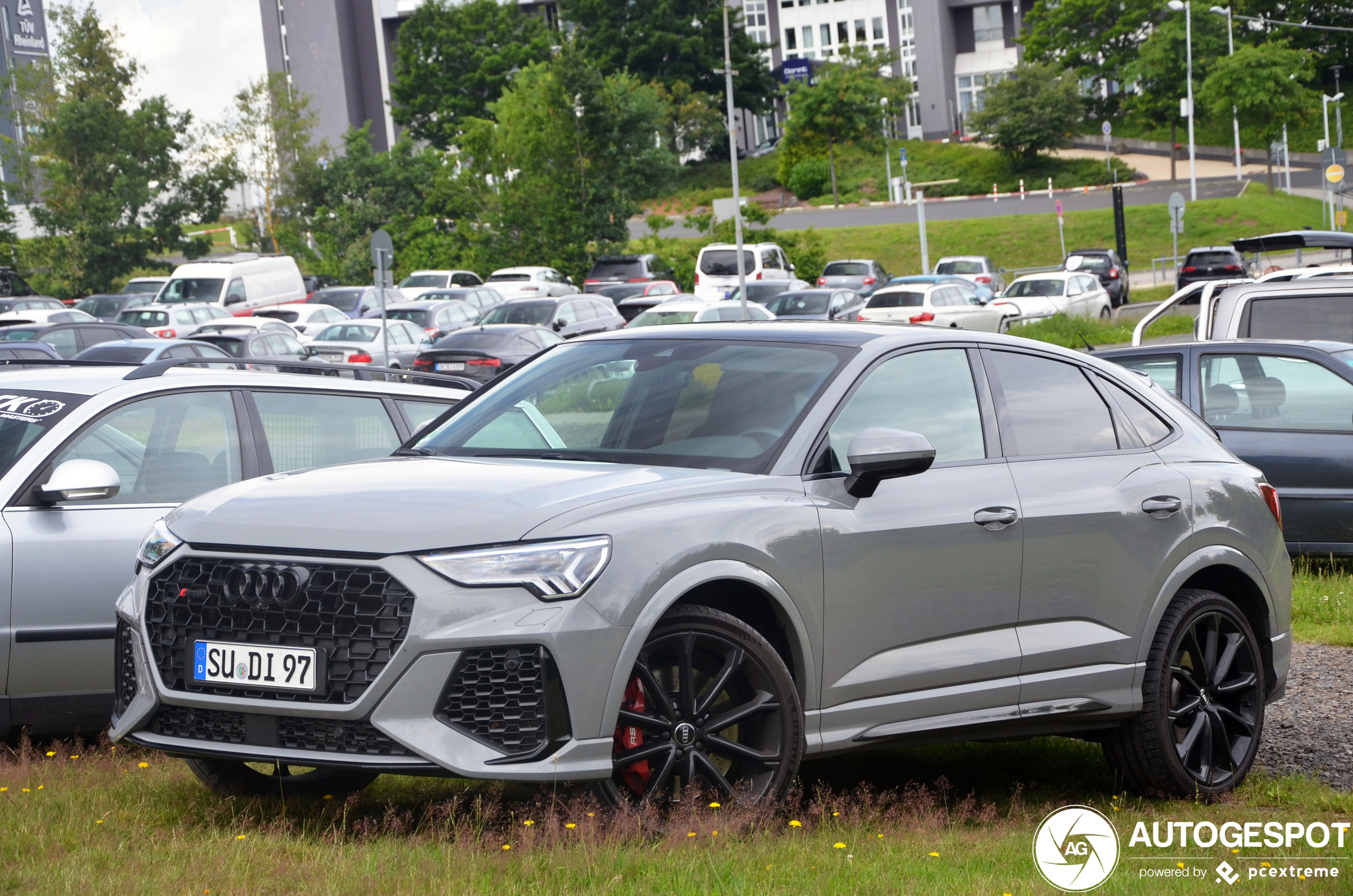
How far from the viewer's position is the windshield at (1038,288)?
3688 centimetres

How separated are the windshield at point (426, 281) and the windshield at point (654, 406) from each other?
46677 millimetres

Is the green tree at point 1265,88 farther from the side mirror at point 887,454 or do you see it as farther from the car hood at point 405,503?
the car hood at point 405,503

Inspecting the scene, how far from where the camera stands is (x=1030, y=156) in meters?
85.5

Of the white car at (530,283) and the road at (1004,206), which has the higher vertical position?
the road at (1004,206)

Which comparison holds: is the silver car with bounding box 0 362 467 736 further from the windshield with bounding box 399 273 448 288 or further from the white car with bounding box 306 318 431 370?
the windshield with bounding box 399 273 448 288

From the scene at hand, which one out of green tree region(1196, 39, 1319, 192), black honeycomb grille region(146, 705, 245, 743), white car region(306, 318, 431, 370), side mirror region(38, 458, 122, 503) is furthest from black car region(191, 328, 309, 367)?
green tree region(1196, 39, 1319, 192)

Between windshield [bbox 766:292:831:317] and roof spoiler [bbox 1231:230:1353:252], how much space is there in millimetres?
21200

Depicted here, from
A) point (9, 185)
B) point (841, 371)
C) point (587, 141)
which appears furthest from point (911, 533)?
point (9, 185)

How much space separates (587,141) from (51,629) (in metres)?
47.5

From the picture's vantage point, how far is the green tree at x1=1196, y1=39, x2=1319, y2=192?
223ft

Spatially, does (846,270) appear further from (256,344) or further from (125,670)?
(125,670)

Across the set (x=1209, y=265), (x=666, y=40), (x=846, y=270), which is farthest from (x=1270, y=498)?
(x=666, y=40)

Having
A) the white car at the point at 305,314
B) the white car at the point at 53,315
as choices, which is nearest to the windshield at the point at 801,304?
the white car at the point at 305,314

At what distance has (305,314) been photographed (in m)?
39.6
